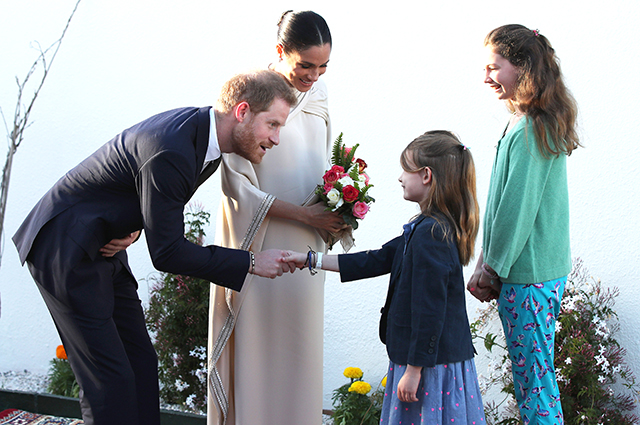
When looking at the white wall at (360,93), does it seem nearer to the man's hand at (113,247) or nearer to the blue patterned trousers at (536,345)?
the blue patterned trousers at (536,345)

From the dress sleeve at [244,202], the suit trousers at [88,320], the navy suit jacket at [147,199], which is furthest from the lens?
the dress sleeve at [244,202]

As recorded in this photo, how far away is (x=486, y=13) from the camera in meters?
3.44

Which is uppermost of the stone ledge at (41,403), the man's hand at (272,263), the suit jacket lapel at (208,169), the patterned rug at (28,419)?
the suit jacket lapel at (208,169)

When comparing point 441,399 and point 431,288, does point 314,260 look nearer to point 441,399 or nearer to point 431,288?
point 431,288

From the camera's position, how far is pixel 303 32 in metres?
2.44

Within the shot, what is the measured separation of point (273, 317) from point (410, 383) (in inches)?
30.1

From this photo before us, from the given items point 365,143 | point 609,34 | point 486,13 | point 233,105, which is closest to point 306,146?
point 233,105

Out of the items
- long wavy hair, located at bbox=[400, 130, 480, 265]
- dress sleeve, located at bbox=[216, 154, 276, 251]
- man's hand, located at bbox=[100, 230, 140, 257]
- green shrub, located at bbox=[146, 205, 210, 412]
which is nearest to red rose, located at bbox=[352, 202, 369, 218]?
long wavy hair, located at bbox=[400, 130, 480, 265]

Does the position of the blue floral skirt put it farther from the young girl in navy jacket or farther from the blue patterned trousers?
the blue patterned trousers

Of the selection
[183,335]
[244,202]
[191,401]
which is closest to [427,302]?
[244,202]

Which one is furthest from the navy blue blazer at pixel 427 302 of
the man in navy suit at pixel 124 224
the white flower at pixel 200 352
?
the white flower at pixel 200 352

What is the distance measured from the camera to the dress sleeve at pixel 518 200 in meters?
2.23

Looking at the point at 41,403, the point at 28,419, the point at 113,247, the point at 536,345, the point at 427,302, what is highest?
the point at 113,247

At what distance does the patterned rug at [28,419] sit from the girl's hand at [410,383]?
2.63 m
